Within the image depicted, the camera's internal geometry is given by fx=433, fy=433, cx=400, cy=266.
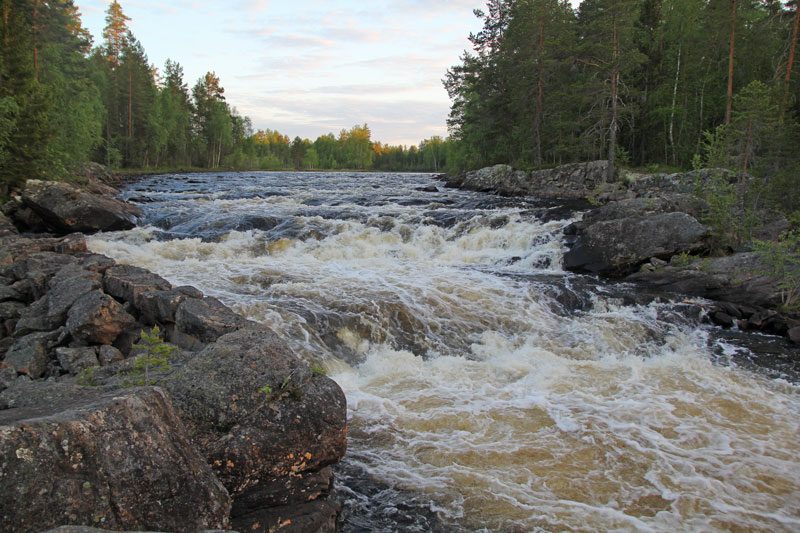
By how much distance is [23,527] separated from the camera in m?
2.28

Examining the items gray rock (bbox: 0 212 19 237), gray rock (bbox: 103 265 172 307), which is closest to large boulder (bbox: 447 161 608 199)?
gray rock (bbox: 103 265 172 307)

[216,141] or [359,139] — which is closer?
[216,141]

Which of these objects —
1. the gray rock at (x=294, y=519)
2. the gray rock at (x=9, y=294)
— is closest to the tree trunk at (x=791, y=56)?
the gray rock at (x=294, y=519)

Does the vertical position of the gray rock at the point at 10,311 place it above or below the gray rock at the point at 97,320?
below

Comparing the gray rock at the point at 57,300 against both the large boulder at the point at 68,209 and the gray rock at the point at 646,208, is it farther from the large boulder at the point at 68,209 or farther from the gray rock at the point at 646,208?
the gray rock at the point at 646,208

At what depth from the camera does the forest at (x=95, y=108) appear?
735 inches

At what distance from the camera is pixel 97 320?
6.50 meters

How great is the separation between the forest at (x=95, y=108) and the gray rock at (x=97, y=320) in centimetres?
1456

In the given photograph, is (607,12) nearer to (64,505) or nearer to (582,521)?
(582,521)

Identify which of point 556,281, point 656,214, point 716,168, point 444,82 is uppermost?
point 444,82

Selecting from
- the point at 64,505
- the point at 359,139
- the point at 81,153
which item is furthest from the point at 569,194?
the point at 359,139

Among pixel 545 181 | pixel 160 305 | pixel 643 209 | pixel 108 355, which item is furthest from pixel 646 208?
pixel 545 181

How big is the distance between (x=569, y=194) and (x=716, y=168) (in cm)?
1556

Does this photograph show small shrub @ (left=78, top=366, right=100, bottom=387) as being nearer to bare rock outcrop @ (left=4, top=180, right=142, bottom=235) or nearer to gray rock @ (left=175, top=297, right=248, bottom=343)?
gray rock @ (left=175, top=297, right=248, bottom=343)
